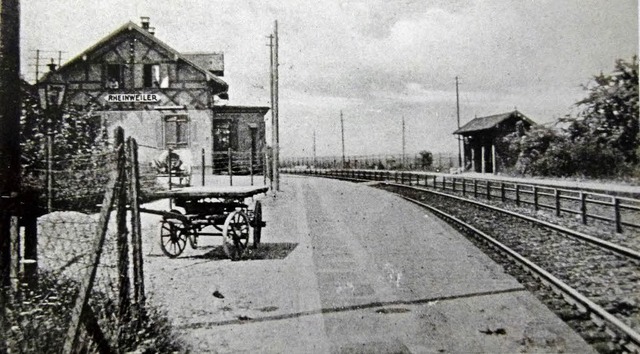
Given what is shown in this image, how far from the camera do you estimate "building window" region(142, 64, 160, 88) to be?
1758cm

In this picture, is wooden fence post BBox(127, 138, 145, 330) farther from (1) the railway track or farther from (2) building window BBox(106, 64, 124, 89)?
(2) building window BBox(106, 64, 124, 89)

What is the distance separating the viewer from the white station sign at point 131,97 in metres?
15.9

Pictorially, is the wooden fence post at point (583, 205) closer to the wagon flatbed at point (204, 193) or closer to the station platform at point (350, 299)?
the station platform at point (350, 299)

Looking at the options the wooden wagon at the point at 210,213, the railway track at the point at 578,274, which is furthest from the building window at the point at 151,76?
the railway track at the point at 578,274

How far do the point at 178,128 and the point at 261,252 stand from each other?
9976 mm

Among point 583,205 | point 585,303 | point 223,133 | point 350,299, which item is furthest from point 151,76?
point 585,303

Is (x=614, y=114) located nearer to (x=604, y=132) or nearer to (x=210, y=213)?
(x=604, y=132)

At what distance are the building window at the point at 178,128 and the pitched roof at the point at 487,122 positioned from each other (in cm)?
1857

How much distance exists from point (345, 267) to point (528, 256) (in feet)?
11.8

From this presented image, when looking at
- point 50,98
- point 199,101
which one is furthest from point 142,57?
point 50,98

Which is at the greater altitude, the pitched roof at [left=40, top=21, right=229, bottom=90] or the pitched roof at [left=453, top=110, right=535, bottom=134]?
the pitched roof at [left=40, top=21, right=229, bottom=90]

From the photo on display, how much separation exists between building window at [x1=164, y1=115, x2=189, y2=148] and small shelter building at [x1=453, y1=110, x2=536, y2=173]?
17325 mm

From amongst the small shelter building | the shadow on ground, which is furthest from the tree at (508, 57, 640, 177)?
the small shelter building

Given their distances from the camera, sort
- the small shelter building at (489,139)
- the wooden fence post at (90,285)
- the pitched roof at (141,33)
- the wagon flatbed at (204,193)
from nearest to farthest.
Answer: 1. the wooden fence post at (90,285)
2. the wagon flatbed at (204,193)
3. the pitched roof at (141,33)
4. the small shelter building at (489,139)
